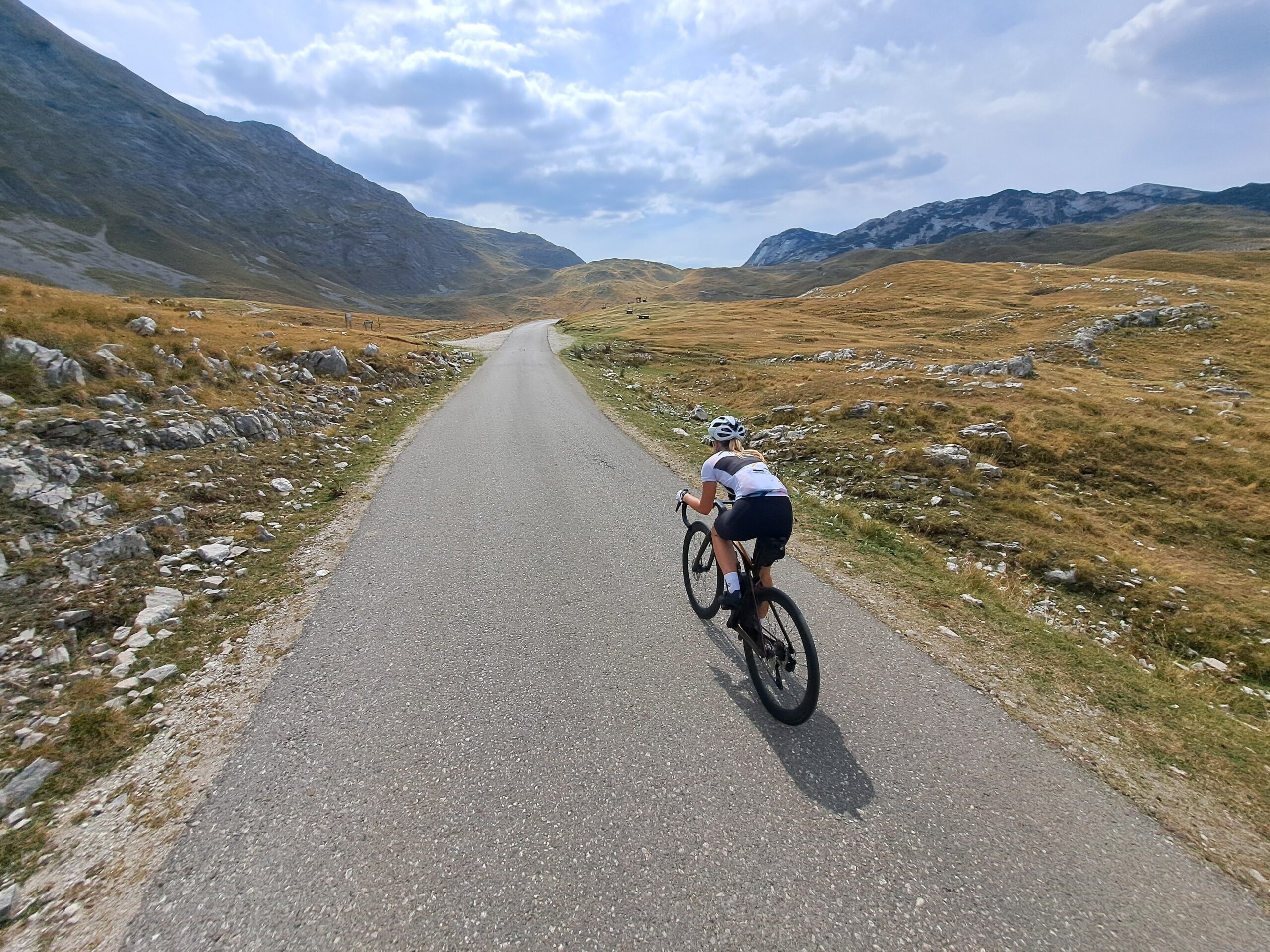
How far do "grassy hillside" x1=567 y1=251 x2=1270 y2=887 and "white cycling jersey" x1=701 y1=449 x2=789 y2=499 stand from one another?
2.67 meters

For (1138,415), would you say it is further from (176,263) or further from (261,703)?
(176,263)

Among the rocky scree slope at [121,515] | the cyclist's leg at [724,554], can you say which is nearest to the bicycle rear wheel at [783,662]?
the cyclist's leg at [724,554]

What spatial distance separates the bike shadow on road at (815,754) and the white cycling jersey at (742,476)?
193cm

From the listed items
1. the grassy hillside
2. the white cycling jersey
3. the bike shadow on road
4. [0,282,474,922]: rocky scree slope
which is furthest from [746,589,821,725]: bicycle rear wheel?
[0,282,474,922]: rocky scree slope

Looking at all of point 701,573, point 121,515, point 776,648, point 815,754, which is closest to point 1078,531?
point 701,573

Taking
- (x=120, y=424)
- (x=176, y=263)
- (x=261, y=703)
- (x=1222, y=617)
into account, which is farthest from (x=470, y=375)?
(x=176, y=263)

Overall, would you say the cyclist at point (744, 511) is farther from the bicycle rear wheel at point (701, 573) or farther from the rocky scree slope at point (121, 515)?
the rocky scree slope at point (121, 515)

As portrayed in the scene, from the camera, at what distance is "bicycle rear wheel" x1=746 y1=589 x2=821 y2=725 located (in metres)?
4.75

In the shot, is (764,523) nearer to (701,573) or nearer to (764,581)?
(764,581)

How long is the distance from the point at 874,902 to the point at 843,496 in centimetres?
926

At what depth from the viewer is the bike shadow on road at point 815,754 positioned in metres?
4.07

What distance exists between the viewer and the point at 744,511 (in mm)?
5375

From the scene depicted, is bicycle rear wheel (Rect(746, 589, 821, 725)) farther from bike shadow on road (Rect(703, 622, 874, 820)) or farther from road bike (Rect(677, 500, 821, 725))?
bike shadow on road (Rect(703, 622, 874, 820))

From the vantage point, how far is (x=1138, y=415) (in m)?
16.2
